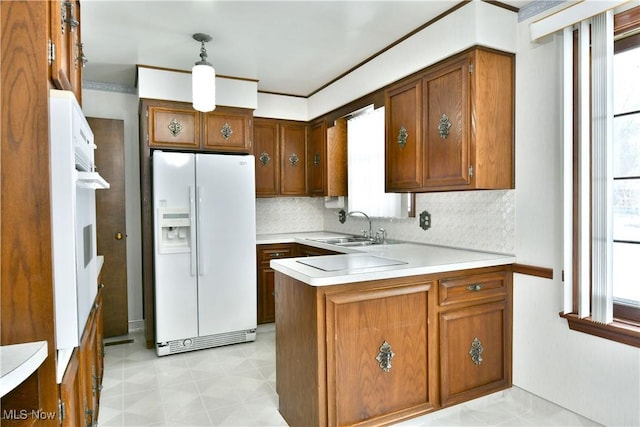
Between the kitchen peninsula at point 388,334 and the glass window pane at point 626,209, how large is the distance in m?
0.62

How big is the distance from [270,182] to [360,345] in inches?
106

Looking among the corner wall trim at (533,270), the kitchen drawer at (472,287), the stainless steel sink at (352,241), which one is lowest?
the kitchen drawer at (472,287)

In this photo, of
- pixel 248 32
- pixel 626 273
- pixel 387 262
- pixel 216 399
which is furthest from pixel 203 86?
pixel 626 273

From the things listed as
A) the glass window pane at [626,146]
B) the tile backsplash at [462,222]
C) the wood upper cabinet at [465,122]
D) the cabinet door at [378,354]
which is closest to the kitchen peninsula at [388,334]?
the cabinet door at [378,354]

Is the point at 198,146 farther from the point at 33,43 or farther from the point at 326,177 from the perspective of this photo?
the point at 33,43

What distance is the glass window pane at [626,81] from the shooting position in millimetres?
2029

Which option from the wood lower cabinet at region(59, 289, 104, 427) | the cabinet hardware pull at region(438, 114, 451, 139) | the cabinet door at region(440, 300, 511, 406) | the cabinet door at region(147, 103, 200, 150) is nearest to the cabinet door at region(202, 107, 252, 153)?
the cabinet door at region(147, 103, 200, 150)

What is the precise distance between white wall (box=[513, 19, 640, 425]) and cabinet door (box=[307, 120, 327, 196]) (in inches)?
84.4

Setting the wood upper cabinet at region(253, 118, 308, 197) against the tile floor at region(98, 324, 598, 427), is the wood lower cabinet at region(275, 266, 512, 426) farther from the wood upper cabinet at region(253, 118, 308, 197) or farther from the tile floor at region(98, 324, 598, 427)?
the wood upper cabinet at region(253, 118, 308, 197)

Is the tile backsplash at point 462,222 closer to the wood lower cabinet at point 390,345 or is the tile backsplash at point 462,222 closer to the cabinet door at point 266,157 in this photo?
the wood lower cabinet at point 390,345

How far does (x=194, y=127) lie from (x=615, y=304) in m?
3.44

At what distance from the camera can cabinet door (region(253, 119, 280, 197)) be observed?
4344mm

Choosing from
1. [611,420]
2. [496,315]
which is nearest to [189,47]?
[496,315]

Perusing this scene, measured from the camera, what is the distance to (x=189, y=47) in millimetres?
3088
